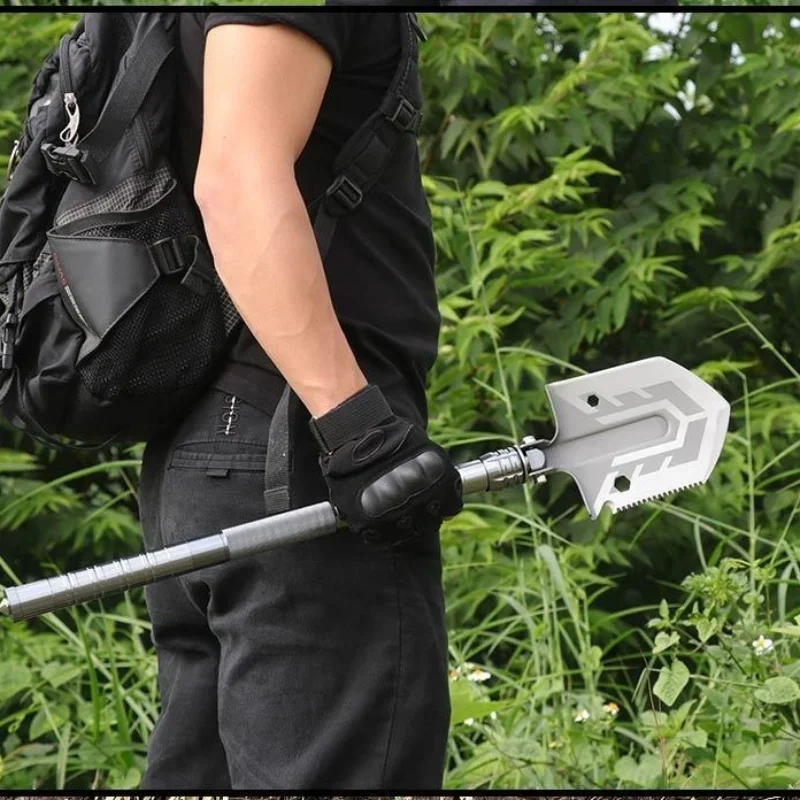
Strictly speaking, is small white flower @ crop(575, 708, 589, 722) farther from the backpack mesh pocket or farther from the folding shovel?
the backpack mesh pocket

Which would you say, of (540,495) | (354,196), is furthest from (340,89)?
(540,495)

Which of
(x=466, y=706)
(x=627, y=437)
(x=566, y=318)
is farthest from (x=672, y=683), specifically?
(x=566, y=318)

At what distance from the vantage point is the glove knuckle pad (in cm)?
186

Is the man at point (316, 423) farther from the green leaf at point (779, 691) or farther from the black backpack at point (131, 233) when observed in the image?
the green leaf at point (779, 691)

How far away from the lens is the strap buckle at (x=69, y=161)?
1.98 metres

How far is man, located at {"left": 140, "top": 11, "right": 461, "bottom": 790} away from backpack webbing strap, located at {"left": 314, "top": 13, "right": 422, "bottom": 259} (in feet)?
0.06

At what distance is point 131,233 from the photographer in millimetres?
1971

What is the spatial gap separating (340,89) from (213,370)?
0.39 m

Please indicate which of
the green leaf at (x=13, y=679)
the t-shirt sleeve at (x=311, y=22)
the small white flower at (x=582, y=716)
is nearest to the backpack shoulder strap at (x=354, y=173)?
the t-shirt sleeve at (x=311, y=22)

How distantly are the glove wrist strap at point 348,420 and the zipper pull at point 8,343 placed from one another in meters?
0.44

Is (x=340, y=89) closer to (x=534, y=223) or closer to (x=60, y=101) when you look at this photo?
(x=60, y=101)

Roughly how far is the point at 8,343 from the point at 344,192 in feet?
1.61

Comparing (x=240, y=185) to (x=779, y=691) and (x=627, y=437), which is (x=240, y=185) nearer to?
(x=627, y=437)

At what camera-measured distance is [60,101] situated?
6.64 ft
